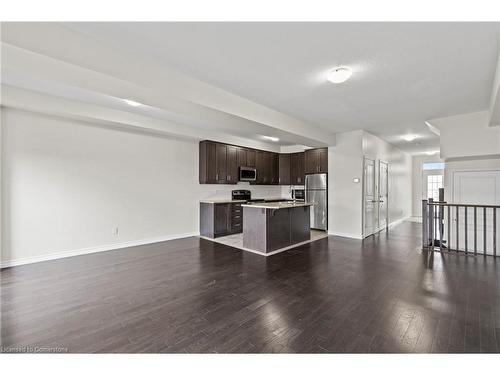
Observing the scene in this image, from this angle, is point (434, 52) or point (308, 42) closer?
point (308, 42)

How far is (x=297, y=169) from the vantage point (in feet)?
24.2

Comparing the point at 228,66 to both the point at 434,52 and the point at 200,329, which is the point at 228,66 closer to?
the point at 434,52

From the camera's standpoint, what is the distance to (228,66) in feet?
8.82

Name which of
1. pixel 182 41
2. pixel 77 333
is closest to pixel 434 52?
pixel 182 41

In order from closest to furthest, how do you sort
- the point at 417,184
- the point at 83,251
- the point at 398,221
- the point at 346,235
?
the point at 83,251 < the point at 346,235 < the point at 398,221 < the point at 417,184

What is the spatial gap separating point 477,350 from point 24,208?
5.81m

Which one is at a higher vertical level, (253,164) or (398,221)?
(253,164)

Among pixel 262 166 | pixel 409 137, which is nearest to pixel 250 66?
pixel 262 166

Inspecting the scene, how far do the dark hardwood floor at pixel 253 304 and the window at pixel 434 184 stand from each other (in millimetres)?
6461

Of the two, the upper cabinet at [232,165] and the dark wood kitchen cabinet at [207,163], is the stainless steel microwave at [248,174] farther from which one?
the dark wood kitchen cabinet at [207,163]

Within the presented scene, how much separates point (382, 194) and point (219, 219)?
494 cm

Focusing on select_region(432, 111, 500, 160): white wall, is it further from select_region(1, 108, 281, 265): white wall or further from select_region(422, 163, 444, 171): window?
select_region(422, 163, 444, 171): window

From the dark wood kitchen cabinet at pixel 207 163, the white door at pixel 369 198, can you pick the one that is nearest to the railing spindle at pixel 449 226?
the white door at pixel 369 198

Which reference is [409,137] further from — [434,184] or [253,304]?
[253,304]
